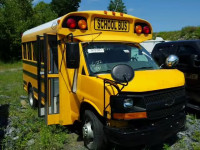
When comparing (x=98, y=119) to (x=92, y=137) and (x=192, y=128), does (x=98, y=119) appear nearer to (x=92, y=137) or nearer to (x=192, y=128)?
(x=92, y=137)

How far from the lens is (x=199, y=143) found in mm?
4441

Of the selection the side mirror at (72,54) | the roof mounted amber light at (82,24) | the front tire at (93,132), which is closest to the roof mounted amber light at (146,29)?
the roof mounted amber light at (82,24)

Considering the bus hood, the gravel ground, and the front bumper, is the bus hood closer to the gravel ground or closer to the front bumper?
the front bumper

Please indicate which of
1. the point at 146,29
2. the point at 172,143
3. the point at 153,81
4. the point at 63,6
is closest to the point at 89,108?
the point at 153,81

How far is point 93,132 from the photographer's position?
154 inches

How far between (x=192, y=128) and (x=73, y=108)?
2748 millimetres

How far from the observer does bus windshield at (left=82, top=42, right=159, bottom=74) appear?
13.6 feet

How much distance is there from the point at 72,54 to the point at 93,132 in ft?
4.60

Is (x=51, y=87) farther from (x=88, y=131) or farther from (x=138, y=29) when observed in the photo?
(x=138, y=29)

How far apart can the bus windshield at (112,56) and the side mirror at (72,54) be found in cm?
24

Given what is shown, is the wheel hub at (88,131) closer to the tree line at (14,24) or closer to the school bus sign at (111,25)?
the school bus sign at (111,25)

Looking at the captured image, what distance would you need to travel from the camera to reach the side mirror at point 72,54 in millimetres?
3902

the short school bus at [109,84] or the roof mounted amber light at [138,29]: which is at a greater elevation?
the roof mounted amber light at [138,29]

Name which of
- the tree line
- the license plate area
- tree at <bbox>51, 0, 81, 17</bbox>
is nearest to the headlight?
the license plate area
